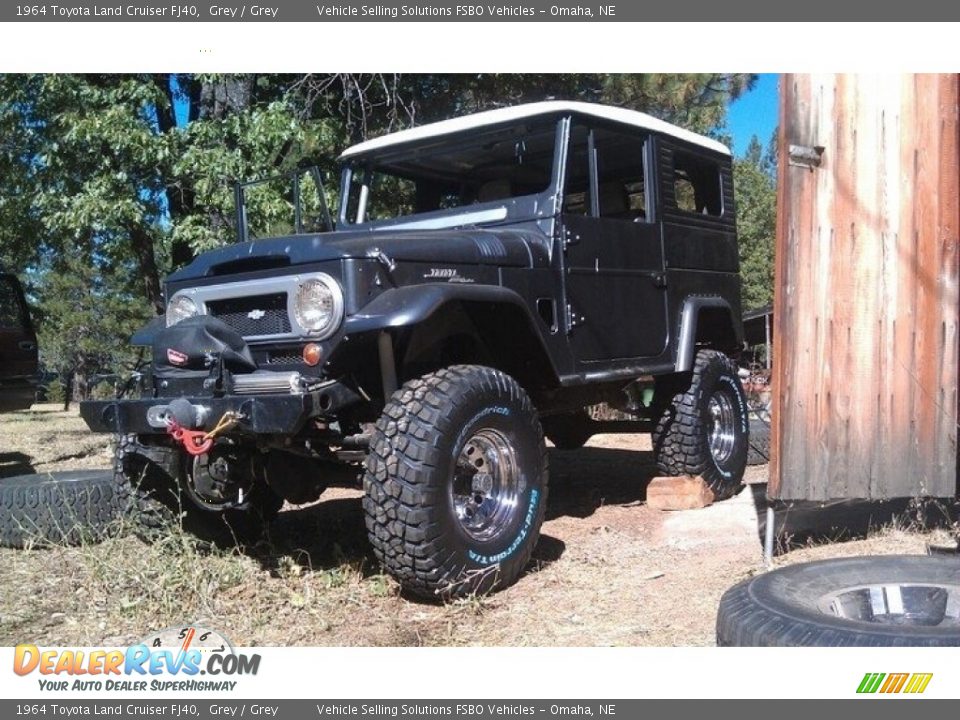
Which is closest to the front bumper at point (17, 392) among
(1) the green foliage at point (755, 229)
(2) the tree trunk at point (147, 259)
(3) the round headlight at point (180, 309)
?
(2) the tree trunk at point (147, 259)

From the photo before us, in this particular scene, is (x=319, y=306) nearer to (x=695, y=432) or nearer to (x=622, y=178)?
(x=622, y=178)

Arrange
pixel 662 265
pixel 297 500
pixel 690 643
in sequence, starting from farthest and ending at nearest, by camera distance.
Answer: pixel 662 265 < pixel 297 500 < pixel 690 643

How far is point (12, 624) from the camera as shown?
3717 mm

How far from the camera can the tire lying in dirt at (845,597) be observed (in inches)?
114

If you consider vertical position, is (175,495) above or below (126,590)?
above

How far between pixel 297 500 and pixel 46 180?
19.9ft

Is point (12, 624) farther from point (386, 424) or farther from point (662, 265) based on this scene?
point (662, 265)

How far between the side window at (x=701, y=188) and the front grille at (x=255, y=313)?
3339 millimetres

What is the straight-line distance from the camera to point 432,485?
364 cm

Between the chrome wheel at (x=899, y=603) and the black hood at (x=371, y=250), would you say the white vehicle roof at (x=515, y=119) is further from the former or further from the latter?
the chrome wheel at (x=899, y=603)

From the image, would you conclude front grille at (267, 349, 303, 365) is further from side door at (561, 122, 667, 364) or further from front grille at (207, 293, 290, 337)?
side door at (561, 122, 667, 364)

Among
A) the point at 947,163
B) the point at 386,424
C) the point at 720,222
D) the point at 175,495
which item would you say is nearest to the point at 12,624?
the point at 175,495

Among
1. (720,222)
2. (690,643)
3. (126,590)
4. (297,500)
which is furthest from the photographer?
(720,222)

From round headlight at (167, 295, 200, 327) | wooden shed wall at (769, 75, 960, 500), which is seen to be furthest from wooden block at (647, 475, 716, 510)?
round headlight at (167, 295, 200, 327)
